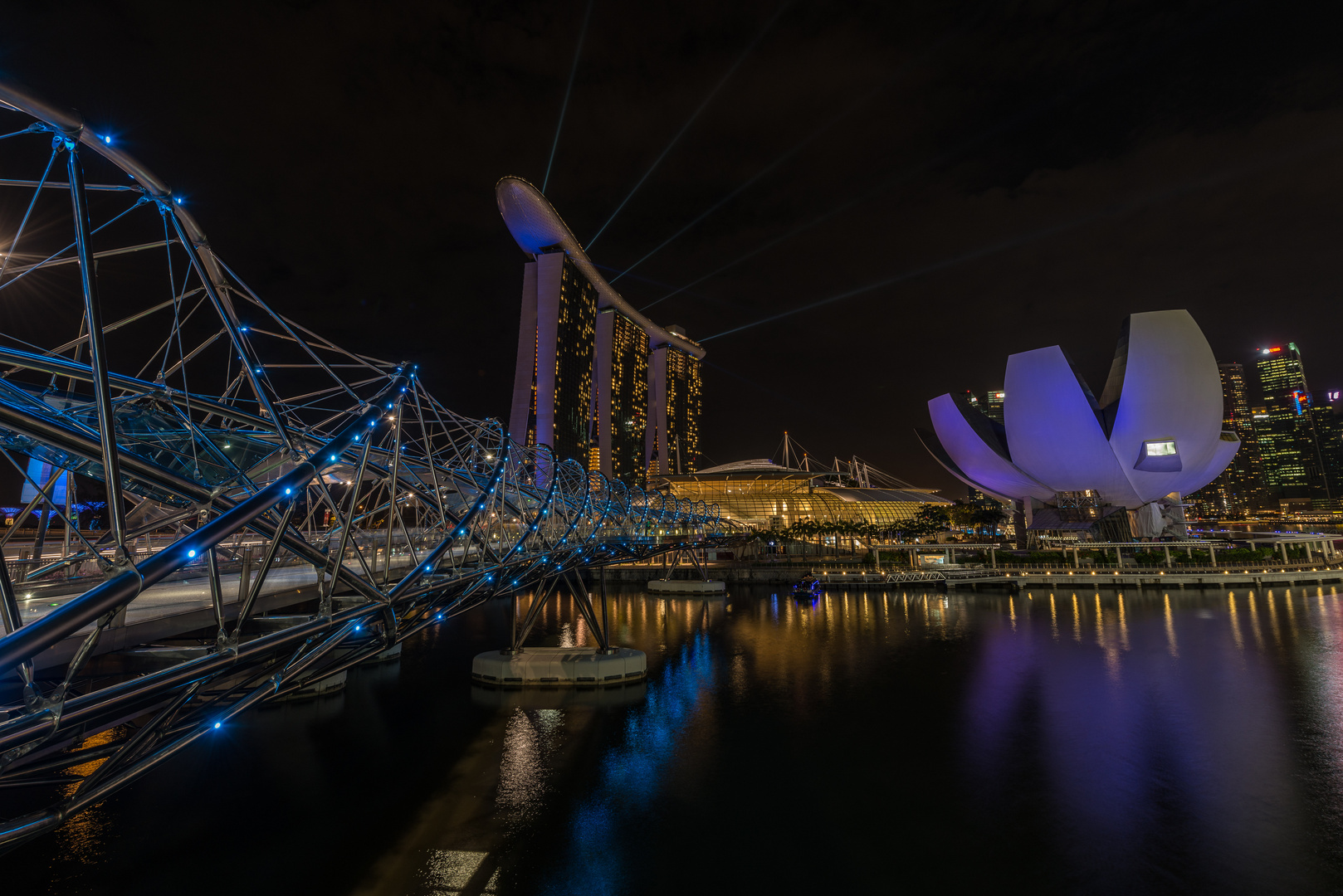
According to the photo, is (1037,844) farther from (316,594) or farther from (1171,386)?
(1171,386)

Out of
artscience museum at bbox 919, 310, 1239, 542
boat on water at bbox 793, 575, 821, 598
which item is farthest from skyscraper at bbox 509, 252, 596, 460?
artscience museum at bbox 919, 310, 1239, 542

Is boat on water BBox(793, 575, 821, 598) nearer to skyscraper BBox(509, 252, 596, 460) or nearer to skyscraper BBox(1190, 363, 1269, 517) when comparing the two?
skyscraper BBox(509, 252, 596, 460)

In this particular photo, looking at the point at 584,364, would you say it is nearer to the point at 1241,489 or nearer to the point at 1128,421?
the point at 1128,421

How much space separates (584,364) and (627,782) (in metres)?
85.7

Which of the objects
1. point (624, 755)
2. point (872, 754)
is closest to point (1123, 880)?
→ point (872, 754)

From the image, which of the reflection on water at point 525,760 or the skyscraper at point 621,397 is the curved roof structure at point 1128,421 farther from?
the reflection on water at point 525,760

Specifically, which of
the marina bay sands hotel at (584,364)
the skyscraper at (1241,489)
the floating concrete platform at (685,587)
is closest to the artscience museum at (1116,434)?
the floating concrete platform at (685,587)

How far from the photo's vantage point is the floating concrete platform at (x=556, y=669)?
72.6 feet

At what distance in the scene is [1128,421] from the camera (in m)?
54.9

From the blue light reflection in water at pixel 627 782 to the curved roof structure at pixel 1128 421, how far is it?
47.7m

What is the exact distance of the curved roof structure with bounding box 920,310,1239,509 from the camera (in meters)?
53.3

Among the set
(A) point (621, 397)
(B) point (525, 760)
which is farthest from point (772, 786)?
Answer: (A) point (621, 397)

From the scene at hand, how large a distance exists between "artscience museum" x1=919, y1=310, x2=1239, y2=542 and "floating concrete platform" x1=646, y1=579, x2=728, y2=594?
32.9 meters

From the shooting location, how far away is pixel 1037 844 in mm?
11789
